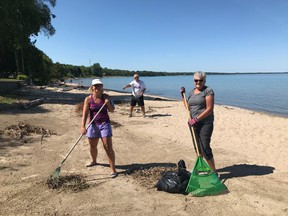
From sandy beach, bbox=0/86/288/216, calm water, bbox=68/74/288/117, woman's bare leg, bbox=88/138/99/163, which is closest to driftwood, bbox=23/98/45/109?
sandy beach, bbox=0/86/288/216

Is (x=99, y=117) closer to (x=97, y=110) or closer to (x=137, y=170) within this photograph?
(x=97, y=110)

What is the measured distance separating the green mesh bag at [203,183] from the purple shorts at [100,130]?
172 centimetres

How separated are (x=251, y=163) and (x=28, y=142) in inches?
217

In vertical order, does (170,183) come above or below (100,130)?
below

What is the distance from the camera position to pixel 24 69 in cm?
4106

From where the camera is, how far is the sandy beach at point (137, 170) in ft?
15.3

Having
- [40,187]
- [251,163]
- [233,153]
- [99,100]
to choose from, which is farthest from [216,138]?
[40,187]

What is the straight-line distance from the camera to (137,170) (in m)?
6.25

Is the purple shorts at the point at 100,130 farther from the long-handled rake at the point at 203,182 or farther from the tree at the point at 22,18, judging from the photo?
the tree at the point at 22,18

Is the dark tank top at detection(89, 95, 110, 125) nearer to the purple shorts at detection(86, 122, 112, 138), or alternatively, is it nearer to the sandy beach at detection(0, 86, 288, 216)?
the purple shorts at detection(86, 122, 112, 138)

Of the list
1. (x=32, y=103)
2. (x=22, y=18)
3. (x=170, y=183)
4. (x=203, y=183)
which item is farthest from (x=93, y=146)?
(x=22, y=18)

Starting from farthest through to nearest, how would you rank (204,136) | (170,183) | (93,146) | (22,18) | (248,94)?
(248,94)
(22,18)
(93,146)
(204,136)
(170,183)

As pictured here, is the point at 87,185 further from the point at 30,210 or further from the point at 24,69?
the point at 24,69

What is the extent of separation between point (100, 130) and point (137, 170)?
1.13 m
